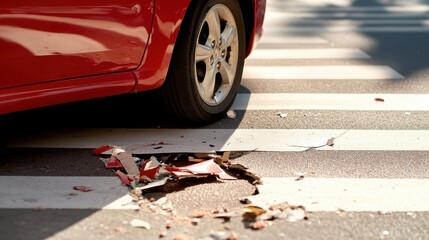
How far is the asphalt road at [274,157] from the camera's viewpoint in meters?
3.30

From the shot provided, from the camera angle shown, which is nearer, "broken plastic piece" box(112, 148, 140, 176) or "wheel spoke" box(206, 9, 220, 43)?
"broken plastic piece" box(112, 148, 140, 176)

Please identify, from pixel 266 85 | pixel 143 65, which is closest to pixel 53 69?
pixel 143 65

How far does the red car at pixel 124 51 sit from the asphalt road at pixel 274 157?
0.24m

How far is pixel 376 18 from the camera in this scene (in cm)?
1069

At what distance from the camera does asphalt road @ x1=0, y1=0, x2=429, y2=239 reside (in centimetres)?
330

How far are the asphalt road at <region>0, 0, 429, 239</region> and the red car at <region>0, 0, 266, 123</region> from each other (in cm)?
24

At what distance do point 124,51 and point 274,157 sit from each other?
2.90ft

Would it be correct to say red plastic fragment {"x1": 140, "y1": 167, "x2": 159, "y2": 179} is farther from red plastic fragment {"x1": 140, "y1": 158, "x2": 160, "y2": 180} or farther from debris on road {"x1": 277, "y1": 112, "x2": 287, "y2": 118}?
debris on road {"x1": 277, "y1": 112, "x2": 287, "y2": 118}

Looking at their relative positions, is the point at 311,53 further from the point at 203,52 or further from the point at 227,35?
the point at 203,52

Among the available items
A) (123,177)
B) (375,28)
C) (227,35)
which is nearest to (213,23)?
(227,35)

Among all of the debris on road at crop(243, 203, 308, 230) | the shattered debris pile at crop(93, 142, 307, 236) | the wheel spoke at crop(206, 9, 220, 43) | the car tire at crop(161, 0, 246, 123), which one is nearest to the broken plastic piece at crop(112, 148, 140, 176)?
the shattered debris pile at crop(93, 142, 307, 236)

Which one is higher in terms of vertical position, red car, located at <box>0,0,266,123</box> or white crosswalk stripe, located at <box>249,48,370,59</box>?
red car, located at <box>0,0,266,123</box>

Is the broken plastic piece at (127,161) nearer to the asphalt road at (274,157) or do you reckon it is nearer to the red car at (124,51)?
the asphalt road at (274,157)

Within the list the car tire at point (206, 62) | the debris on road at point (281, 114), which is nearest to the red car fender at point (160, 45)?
the car tire at point (206, 62)
